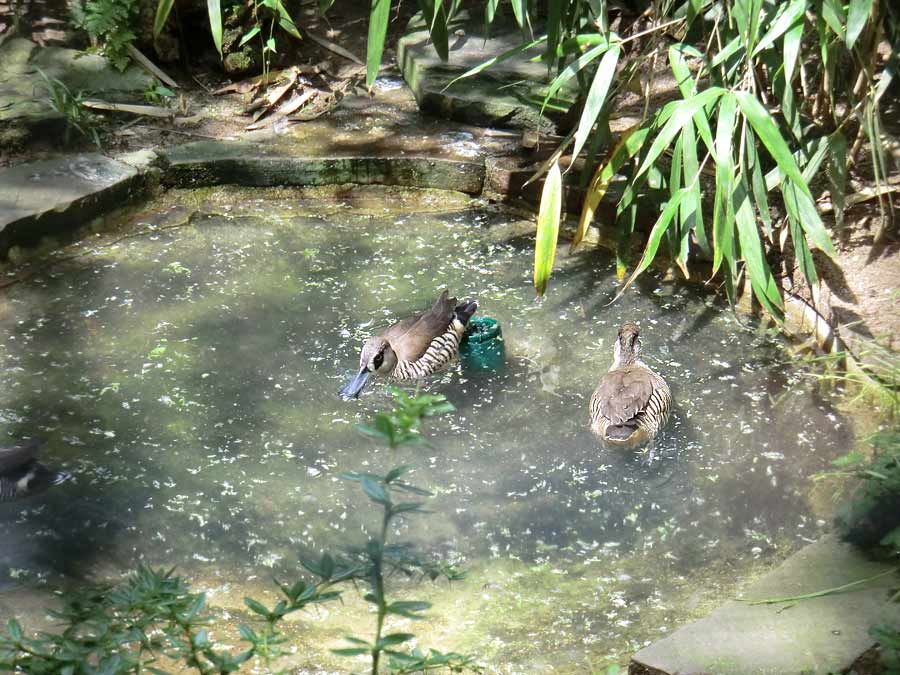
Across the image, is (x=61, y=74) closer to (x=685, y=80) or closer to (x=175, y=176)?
(x=175, y=176)

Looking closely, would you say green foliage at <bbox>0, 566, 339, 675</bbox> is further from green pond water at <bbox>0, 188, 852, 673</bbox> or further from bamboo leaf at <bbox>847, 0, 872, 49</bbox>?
bamboo leaf at <bbox>847, 0, 872, 49</bbox>

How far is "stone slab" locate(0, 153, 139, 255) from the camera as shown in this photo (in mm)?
6445

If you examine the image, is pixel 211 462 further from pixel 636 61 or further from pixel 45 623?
pixel 636 61

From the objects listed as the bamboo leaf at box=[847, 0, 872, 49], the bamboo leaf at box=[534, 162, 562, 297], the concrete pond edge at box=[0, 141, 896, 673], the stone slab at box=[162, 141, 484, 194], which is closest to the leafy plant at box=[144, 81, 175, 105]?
the concrete pond edge at box=[0, 141, 896, 673]

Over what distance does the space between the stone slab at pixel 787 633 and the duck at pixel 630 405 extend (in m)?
1.37

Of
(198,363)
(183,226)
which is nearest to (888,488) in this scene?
(198,363)

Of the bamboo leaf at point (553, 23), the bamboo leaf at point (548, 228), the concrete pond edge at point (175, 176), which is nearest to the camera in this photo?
the bamboo leaf at point (548, 228)

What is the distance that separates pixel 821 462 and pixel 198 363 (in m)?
3.02

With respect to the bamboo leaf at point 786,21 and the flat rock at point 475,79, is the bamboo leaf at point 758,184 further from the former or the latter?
the flat rock at point 475,79

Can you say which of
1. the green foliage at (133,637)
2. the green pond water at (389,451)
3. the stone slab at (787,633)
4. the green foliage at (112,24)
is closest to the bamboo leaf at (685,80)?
the green pond water at (389,451)

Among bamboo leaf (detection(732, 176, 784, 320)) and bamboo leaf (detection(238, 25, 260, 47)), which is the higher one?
bamboo leaf (detection(238, 25, 260, 47))

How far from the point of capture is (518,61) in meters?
8.62

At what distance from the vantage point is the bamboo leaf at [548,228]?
4906mm

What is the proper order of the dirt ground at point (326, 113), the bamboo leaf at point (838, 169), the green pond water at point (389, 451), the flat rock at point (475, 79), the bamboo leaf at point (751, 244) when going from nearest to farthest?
the green pond water at point (389, 451)
the bamboo leaf at point (751, 244)
the bamboo leaf at point (838, 169)
the dirt ground at point (326, 113)
the flat rock at point (475, 79)
